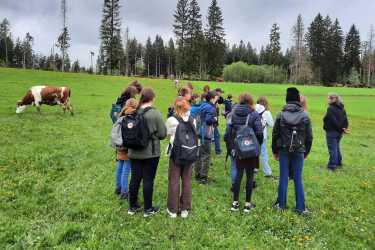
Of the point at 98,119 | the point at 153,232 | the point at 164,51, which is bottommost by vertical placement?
the point at 153,232

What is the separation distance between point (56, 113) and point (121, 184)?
40.8ft

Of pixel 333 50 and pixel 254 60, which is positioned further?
pixel 254 60

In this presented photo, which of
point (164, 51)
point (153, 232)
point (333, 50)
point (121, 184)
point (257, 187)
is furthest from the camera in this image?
point (164, 51)

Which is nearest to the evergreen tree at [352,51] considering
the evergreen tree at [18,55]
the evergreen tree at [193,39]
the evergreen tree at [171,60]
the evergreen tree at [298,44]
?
the evergreen tree at [298,44]

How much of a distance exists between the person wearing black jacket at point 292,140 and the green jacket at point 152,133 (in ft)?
7.31

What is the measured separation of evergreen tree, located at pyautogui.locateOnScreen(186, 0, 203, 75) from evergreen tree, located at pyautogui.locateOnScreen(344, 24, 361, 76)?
118 feet

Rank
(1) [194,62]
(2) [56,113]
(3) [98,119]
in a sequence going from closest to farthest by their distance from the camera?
(3) [98,119], (2) [56,113], (1) [194,62]

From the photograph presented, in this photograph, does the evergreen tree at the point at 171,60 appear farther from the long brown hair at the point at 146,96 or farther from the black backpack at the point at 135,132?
the black backpack at the point at 135,132

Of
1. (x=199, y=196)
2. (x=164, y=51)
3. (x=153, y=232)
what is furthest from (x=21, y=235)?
(x=164, y=51)

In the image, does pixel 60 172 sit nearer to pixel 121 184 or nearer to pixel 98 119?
pixel 121 184

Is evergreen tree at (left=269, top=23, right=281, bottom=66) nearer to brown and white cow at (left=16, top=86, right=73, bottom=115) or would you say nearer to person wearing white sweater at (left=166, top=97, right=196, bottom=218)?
brown and white cow at (left=16, top=86, right=73, bottom=115)

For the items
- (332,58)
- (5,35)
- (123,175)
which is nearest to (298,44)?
(332,58)

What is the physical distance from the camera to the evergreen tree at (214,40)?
65688 millimetres

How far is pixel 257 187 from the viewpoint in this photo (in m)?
7.51
